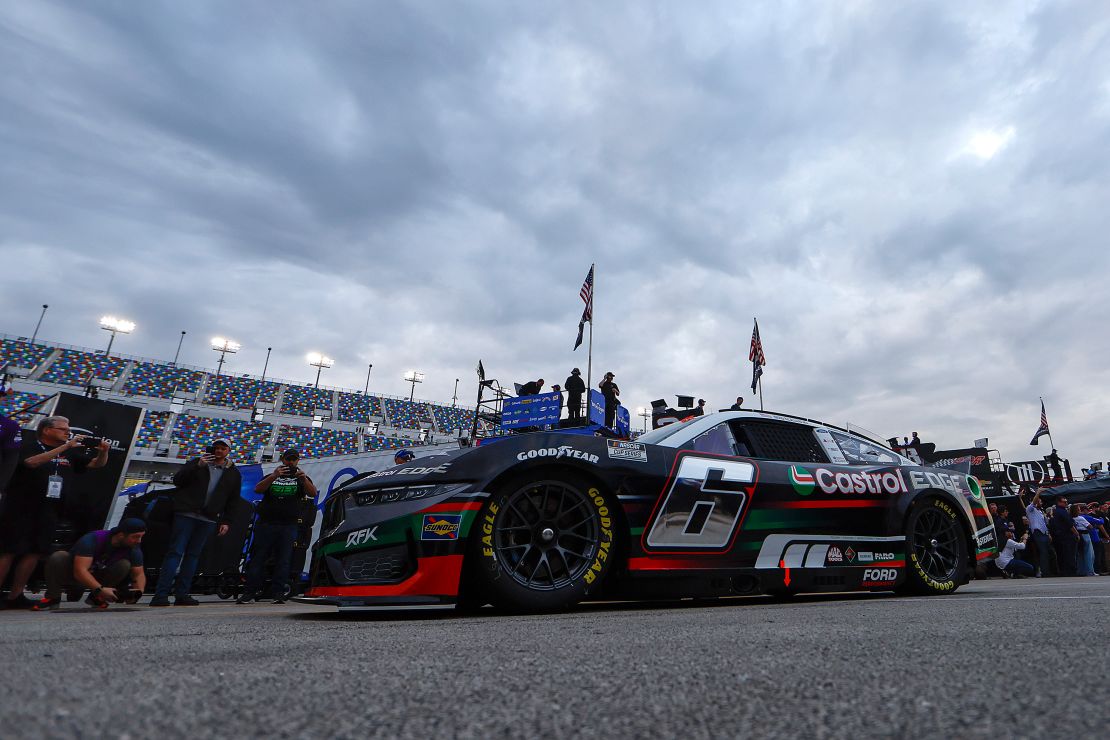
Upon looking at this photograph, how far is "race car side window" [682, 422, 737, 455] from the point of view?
162 inches

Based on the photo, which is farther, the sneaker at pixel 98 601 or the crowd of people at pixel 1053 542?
the crowd of people at pixel 1053 542

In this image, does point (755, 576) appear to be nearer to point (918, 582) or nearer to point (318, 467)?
point (918, 582)

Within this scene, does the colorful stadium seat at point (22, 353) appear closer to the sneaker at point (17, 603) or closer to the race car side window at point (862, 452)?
the sneaker at point (17, 603)

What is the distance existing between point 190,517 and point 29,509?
121 cm

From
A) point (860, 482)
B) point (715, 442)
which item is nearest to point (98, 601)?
point (715, 442)

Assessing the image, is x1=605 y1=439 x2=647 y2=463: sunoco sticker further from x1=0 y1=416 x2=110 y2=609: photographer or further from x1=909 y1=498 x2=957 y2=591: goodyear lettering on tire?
x1=0 y1=416 x2=110 y2=609: photographer

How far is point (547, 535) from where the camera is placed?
340 cm

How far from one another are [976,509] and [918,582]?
3.59 ft

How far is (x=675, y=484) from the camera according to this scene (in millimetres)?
3793

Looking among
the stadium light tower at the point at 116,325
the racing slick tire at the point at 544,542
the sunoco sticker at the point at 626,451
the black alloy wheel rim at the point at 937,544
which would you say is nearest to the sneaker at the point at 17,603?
the racing slick tire at the point at 544,542

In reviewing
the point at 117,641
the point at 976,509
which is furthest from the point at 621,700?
the point at 976,509

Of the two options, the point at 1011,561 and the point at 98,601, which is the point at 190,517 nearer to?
the point at 98,601

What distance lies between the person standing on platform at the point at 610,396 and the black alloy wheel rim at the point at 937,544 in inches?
568

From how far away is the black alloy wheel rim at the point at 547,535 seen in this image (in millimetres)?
3354
